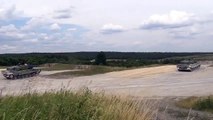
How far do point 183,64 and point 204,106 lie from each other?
3713 cm

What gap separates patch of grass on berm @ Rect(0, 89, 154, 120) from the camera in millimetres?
8633

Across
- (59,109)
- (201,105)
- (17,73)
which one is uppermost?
(59,109)

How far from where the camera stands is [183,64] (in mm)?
60344

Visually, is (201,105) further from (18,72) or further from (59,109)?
(18,72)

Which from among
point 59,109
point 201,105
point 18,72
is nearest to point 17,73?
point 18,72

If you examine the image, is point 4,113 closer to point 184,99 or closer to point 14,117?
point 14,117

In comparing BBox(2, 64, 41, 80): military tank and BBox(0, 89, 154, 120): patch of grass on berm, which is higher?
BBox(0, 89, 154, 120): patch of grass on berm

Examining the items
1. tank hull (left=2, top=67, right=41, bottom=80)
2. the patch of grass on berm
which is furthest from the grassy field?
tank hull (left=2, top=67, right=41, bottom=80)

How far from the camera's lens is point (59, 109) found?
32.0ft

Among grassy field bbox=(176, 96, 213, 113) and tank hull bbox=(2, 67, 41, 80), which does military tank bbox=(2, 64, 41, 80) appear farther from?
grassy field bbox=(176, 96, 213, 113)

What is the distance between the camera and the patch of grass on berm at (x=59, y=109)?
863 cm

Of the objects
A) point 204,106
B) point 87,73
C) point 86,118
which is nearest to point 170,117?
point 204,106

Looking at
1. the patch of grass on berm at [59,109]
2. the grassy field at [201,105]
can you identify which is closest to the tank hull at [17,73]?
the grassy field at [201,105]

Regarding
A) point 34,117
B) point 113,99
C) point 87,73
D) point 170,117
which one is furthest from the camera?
point 87,73
